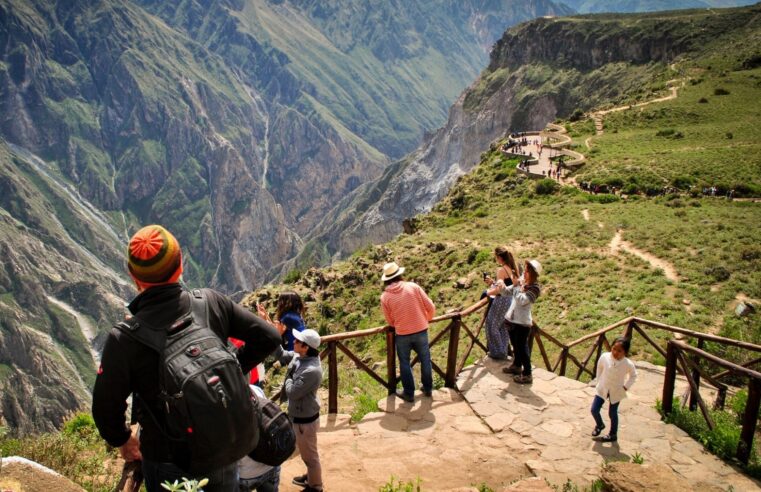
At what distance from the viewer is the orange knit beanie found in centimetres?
314

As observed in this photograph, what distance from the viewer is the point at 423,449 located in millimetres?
6637

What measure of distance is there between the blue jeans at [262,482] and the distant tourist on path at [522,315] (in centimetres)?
517

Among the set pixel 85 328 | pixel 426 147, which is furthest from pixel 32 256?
pixel 426 147

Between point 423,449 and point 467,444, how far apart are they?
65cm

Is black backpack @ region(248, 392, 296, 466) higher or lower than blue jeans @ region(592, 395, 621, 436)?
higher

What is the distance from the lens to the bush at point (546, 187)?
110ft

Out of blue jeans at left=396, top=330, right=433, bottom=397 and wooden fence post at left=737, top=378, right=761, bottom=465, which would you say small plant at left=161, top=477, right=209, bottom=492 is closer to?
blue jeans at left=396, top=330, right=433, bottom=397

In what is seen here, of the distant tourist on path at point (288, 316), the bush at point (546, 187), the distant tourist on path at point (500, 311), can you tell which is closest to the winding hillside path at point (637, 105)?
the bush at point (546, 187)

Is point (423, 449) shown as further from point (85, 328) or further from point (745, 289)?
point (85, 328)

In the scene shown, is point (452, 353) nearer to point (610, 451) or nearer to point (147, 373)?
point (610, 451)

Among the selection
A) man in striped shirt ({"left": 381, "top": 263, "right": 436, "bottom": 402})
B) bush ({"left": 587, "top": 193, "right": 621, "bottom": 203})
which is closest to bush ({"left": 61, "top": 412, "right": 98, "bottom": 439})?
man in striped shirt ({"left": 381, "top": 263, "right": 436, "bottom": 402})

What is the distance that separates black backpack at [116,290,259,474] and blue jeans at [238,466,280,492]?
142cm

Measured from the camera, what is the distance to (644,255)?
18906mm

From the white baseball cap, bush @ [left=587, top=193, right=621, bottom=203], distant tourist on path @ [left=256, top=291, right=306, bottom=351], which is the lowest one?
bush @ [left=587, top=193, right=621, bottom=203]
